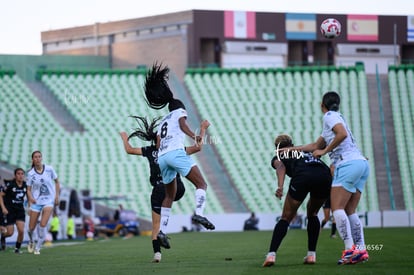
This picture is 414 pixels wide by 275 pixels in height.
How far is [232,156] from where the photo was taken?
41.9m

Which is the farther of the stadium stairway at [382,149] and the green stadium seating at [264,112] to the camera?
the green stadium seating at [264,112]

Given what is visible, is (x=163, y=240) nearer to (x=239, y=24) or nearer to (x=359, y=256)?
(x=359, y=256)

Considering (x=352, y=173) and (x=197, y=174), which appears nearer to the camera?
(x=352, y=173)

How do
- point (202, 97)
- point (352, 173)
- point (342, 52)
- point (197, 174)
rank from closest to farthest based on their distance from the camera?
point (352, 173), point (197, 174), point (202, 97), point (342, 52)

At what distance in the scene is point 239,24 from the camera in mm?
52750

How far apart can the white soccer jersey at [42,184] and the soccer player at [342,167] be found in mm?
8863

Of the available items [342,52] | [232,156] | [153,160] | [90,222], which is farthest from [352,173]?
[342,52]

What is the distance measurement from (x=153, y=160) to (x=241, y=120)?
28.3 metres

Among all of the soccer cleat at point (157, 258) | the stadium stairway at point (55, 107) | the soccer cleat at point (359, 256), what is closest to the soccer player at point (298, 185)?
the soccer cleat at point (359, 256)

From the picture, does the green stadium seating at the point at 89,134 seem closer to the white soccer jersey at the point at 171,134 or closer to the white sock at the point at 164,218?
the white sock at the point at 164,218

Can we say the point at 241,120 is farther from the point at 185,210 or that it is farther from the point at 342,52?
the point at 342,52

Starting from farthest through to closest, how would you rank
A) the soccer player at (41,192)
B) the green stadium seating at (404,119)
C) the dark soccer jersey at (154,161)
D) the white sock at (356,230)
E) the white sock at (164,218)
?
the green stadium seating at (404,119), the soccer player at (41,192), the dark soccer jersey at (154,161), the white sock at (164,218), the white sock at (356,230)

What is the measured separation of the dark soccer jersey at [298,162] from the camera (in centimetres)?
1297

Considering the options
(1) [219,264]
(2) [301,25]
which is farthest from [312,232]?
(2) [301,25]
